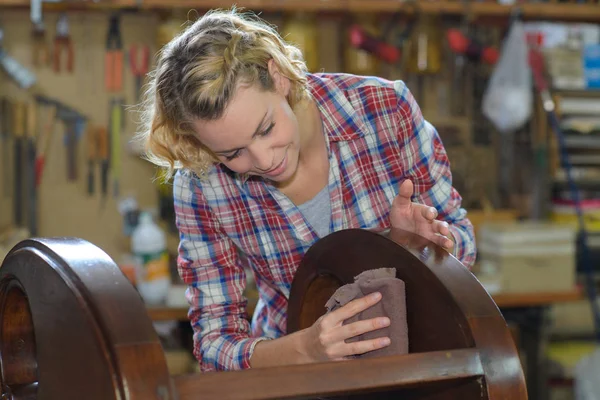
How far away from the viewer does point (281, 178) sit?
129 centimetres

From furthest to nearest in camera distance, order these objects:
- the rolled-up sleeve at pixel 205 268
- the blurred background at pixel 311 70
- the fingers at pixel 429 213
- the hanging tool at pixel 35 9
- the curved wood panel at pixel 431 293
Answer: the blurred background at pixel 311 70 < the hanging tool at pixel 35 9 < the rolled-up sleeve at pixel 205 268 < the fingers at pixel 429 213 < the curved wood panel at pixel 431 293

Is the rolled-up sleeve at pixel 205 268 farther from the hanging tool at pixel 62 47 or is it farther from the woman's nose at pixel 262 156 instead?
the hanging tool at pixel 62 47

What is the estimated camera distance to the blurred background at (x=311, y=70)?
10.9 feet

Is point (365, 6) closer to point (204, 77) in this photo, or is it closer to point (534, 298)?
point (534, 298)

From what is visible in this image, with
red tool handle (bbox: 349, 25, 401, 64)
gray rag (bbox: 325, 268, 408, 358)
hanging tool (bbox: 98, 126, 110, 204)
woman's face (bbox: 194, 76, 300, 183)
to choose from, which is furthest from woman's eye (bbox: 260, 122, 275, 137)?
hanging tool (bbox: 98, 126, 110, 204)

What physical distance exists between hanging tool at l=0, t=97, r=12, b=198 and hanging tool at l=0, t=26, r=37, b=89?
10 cm

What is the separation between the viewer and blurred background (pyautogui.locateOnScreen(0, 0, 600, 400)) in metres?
3.33

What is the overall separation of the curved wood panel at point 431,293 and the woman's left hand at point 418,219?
9cm

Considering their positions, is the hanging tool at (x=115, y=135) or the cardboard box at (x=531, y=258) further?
the hanging tool at (x=115, y=135)

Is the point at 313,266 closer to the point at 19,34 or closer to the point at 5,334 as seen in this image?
the point at 5,334

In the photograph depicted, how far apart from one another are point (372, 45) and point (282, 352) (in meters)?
2.44

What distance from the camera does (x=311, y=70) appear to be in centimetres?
339

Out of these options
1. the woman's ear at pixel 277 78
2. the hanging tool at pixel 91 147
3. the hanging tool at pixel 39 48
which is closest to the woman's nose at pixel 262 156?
the woman's ear at pixel 277 78

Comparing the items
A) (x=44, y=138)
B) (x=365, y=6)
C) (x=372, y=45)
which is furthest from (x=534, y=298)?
(x=44, y=138)
